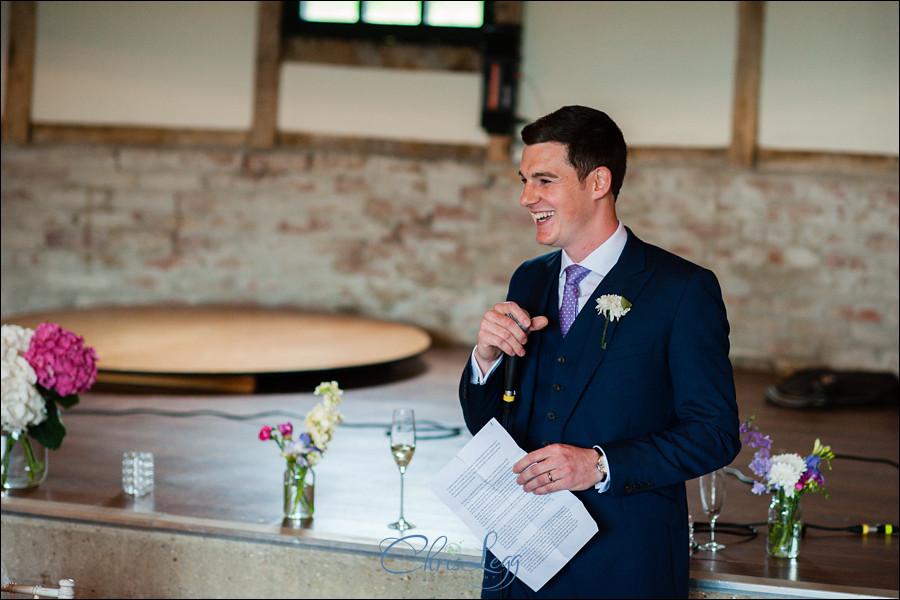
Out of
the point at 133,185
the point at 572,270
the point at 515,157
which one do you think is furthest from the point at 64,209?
the point at 572,270

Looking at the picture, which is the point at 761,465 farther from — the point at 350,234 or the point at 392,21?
the point at 392,21

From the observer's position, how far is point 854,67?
662 cm

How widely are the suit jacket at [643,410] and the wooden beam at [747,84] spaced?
532cm

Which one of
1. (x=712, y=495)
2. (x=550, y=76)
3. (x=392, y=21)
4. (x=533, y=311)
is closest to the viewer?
(x=533, y=311)

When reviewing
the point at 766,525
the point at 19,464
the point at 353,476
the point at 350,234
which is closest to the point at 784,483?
the point at 766,525

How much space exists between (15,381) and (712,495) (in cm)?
228

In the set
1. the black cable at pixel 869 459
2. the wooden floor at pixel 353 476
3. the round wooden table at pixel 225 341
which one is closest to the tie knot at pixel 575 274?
the wooden floor at pixel 353 476

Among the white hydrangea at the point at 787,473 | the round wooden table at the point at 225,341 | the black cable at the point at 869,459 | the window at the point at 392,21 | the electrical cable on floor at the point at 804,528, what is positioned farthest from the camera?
the window at the point at 392,21

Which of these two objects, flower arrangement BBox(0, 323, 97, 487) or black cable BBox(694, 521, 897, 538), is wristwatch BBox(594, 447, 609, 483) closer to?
black cable BBox(694, 521, 897, 538)

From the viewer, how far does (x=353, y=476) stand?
11.8 feet

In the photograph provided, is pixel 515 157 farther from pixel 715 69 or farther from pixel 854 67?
pixel 854 67

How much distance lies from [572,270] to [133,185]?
6.48 m

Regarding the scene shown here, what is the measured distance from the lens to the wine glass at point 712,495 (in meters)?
2.86

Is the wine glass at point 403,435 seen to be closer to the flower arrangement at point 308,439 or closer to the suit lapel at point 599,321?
the flower arrangement at point 308,439
